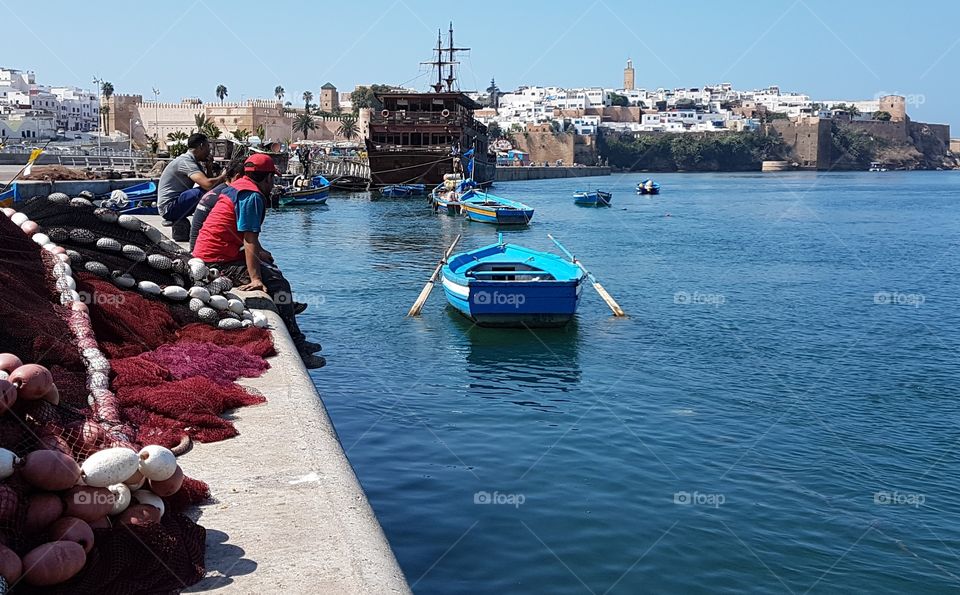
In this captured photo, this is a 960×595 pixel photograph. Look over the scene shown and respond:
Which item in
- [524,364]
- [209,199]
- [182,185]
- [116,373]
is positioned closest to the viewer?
[116,373]

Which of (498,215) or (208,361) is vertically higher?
(208,361)

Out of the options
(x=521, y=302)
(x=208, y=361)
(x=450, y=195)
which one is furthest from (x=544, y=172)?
(x=208, y=361)

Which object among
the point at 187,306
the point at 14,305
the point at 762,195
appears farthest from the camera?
the point at 762,195

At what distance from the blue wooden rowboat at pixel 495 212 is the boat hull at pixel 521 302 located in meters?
26.5

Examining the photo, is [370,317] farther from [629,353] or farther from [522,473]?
[522,473]

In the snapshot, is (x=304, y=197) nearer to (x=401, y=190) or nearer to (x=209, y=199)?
(x=401, y=190)

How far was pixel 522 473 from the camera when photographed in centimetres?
936

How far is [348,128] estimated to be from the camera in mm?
144250

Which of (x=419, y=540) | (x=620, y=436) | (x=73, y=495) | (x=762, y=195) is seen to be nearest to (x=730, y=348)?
(x=620, y=436)

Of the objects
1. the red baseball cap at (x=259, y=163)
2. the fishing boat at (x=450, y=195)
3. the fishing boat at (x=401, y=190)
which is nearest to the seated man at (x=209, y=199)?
the red baseball cap at (x=259, y=163)

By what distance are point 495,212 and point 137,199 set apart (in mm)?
20315

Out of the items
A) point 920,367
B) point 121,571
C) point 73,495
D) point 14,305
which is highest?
point 14,305

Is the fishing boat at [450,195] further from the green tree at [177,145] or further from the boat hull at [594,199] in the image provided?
the green tree at [177,145]

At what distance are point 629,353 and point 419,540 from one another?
29.3 ft
